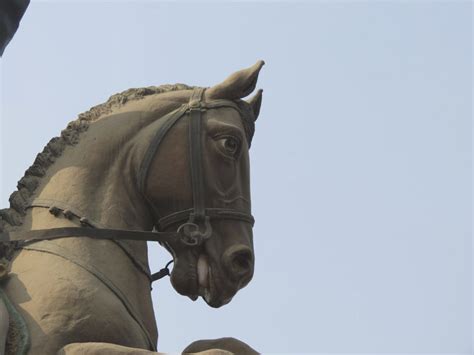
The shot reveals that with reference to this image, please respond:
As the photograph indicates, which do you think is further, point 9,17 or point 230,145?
point 9,17

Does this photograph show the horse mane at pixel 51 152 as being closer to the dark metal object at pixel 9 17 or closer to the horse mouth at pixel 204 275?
the dark metal object at pixel 9 17

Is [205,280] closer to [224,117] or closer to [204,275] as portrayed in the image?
[204,275]

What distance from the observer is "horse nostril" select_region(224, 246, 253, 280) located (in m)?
8.24

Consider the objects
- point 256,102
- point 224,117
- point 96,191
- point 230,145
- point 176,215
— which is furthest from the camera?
point 256,102

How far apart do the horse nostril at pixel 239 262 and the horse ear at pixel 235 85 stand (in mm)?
998

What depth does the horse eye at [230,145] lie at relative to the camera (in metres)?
8.45

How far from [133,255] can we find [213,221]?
50 cm

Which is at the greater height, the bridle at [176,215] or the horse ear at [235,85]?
the horse ear at [235,85]

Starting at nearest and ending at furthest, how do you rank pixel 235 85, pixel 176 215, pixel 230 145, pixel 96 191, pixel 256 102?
1. pixel 96 191
2. pixel 176 215
3. pixel 230 145
4. pixel 235 85
5. pixel 256 102

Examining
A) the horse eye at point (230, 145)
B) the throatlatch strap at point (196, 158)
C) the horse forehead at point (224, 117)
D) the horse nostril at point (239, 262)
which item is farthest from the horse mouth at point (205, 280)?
the horse forehead at point (224, 117)

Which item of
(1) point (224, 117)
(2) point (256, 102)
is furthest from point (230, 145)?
(2) point (256, 102)

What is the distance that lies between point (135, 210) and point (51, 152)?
599 mm

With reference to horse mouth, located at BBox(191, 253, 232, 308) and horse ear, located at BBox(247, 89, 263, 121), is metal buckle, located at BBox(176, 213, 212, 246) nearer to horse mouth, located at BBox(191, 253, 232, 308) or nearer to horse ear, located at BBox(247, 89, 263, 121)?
horse mouth, located at BBox(191, 253, 232, 308)

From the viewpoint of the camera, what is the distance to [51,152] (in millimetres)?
8391
